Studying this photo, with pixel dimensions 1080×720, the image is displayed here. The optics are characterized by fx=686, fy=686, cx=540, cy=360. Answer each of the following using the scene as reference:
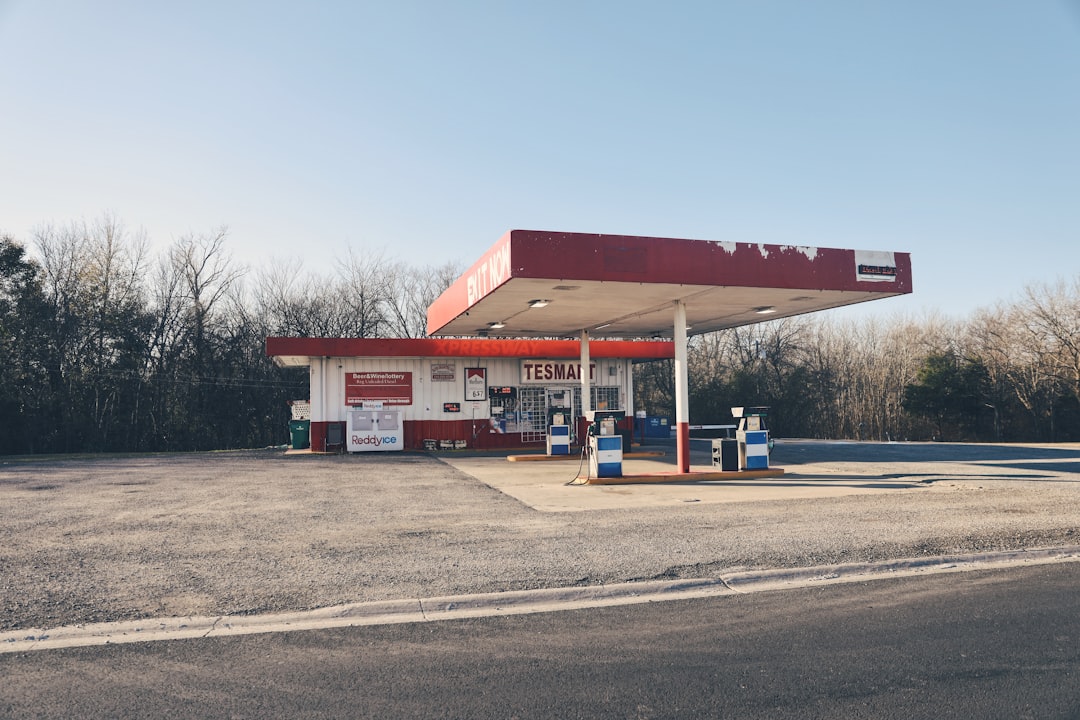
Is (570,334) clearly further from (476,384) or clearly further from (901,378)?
(901,378)

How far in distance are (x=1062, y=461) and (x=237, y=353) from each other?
1547 inches

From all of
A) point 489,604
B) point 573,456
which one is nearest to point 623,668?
point 489,604

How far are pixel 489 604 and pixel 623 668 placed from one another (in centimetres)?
194

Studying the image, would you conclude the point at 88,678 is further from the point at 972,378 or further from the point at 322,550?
the point at 972,378

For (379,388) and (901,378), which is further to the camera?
(901,378)

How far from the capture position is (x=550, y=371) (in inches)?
1026

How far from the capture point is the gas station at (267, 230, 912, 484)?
44.7ft

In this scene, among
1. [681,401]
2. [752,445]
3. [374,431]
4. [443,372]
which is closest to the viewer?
[681,401]

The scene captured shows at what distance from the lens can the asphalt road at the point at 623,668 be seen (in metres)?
3.95

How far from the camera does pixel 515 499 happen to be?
1255cm

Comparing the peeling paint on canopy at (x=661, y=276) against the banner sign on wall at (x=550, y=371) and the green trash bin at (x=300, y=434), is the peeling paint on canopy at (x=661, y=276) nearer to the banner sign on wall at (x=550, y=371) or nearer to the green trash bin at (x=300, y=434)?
the banner sign on wall at (x=550, y=371)

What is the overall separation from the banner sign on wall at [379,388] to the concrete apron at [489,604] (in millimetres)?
18955

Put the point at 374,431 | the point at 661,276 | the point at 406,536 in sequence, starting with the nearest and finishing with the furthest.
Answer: the point at 406,536, the point at 661,276, the point at 374,431

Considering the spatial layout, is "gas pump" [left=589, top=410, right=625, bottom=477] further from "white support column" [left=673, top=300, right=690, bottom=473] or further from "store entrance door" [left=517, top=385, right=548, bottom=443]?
"store entrance door" [left=517, top=385, right=548, bottom=443]
